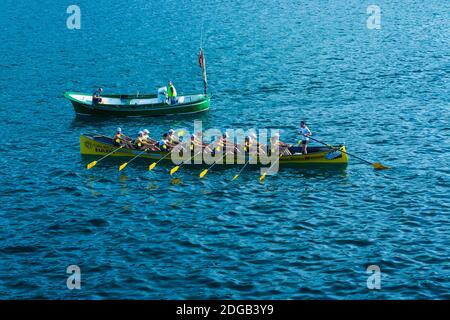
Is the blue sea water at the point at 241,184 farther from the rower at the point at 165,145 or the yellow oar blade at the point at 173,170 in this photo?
the rower at the point at 165,145

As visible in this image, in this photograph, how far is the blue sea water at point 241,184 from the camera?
39.0 metres

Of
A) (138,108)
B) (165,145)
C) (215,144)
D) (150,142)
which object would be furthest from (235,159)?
(138,108)

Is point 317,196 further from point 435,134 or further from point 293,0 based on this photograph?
point 293,0

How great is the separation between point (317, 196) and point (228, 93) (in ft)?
93.7

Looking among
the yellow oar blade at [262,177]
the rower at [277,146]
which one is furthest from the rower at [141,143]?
the rower at [277,146]

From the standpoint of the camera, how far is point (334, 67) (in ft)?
274

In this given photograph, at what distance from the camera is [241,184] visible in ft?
167

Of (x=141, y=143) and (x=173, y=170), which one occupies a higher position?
(x=141, y=143)

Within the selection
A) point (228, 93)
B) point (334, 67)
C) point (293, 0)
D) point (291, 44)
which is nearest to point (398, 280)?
point (228, 93)

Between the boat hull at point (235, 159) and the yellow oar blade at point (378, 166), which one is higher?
the boat hull at point (235, 159)

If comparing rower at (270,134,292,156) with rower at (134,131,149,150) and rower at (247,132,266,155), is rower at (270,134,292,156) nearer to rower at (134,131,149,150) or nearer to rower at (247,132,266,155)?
rower at (247,132,266,155)

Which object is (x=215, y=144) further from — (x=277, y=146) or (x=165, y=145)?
(x=277, y=146)

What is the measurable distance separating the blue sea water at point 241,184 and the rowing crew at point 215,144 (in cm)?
170

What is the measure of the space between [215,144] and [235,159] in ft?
6.23
